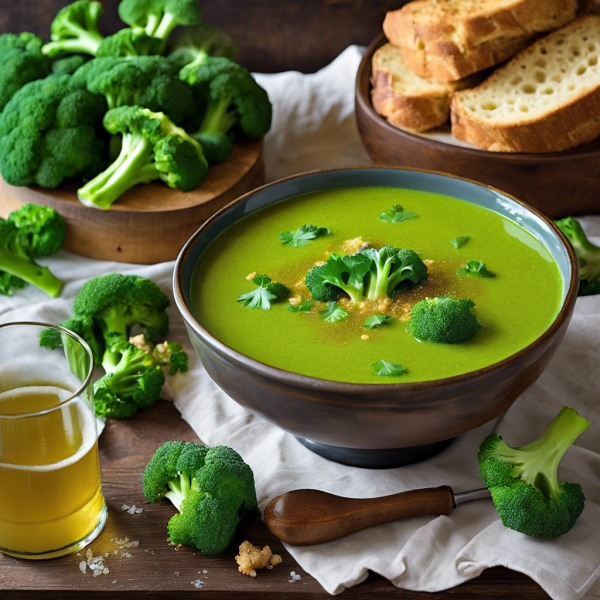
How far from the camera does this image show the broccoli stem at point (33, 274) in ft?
7.72

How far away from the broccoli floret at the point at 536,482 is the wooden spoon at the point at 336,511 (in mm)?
112

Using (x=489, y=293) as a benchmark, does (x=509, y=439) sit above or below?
below

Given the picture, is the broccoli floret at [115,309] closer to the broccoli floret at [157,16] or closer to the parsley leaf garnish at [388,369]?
the parsley leaf garnish at [388,369]

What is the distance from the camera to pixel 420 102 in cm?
249

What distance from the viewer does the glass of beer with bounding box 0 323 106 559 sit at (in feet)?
5.02

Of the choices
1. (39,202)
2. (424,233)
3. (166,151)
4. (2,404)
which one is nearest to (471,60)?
(424,233)

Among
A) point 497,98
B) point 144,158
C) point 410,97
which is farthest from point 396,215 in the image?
point 144,158

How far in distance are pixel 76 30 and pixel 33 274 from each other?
1.08m

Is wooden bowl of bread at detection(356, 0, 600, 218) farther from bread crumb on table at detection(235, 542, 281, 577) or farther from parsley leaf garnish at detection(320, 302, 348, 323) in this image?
bread crumb on table at detection(235, 542, 281, 577)

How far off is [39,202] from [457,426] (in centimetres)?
155

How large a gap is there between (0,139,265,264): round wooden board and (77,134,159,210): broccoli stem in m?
0.03

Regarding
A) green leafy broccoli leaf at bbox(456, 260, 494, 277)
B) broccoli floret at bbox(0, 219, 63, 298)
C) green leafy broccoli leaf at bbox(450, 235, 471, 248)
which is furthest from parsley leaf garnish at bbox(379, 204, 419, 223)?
broccoli floret at bbox(0, 219, 63, 298)

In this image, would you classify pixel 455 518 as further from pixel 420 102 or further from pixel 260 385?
pixel 420 102

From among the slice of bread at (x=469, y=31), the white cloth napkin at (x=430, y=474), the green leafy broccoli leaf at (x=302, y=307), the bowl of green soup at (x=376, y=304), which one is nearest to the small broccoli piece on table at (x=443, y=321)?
the bowl of green soup at (x=376, y=304)
